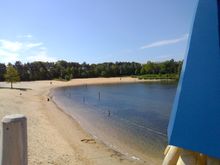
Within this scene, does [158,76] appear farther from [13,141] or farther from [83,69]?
[13,141]

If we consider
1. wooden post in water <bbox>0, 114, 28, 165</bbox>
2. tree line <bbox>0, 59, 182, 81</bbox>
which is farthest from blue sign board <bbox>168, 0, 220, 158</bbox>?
tree line <bbox>0, 59, 182, 81</bbox>

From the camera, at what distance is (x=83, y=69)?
6619 inches

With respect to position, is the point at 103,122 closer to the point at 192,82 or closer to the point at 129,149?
the point at 129,149

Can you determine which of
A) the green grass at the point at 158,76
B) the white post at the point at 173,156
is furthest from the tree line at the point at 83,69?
the white post at the point at 173,156

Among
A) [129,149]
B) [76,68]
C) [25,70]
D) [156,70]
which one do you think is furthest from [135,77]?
[129,149]

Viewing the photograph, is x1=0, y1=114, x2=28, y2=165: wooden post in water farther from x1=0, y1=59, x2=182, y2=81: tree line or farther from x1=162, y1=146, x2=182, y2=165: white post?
x1=0, y1=59, x2=182, y2=81: tree line

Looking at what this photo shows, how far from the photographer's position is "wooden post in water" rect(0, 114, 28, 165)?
2314 millimetres

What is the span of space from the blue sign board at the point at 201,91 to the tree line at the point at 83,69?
140m

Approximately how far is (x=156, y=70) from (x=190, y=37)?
562 feet

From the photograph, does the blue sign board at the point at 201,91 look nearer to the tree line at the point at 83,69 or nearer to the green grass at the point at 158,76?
the tree line at the point at 83,69

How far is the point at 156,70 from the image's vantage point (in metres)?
172

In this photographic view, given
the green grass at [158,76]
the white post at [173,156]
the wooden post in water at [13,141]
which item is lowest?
the green grass at [158,76]

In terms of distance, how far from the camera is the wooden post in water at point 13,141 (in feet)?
7.59

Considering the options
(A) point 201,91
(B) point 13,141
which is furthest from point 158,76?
(B) point 13,141
